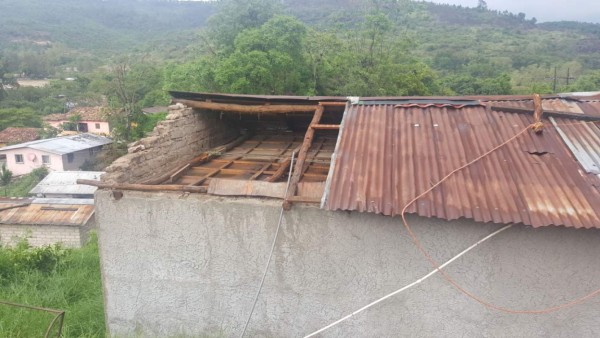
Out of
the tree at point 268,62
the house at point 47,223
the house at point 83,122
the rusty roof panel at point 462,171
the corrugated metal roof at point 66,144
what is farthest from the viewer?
the house at point 83,122

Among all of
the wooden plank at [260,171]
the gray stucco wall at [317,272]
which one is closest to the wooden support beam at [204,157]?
the gray stucco wall at [317,272]

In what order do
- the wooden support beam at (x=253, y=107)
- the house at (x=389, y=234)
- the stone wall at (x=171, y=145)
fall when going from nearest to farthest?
1. the house at (x=389, y=234)
2. the stone wall at (x=171, y=145)
3. the wooden support beam at (x=253, y=107)

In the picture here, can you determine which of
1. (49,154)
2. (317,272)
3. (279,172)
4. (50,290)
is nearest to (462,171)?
(317,272)

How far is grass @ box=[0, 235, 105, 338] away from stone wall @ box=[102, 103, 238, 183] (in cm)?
216

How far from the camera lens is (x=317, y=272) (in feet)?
14.6

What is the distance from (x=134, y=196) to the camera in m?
4.79

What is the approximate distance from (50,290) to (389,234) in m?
5.98

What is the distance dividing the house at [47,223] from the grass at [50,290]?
28.7ft

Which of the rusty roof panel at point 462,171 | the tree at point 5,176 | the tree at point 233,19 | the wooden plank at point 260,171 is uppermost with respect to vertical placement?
the tree at point 233,19

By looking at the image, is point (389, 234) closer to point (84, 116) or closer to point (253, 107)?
point (253, 107)

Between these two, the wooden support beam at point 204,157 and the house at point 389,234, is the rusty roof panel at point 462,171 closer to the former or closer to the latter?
the house at point 389,234

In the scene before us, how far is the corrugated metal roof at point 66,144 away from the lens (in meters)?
29.5

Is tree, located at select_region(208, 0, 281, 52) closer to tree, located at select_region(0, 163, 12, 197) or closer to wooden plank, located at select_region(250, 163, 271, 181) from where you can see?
tree, located at select_region(0, 163, 12, 197)

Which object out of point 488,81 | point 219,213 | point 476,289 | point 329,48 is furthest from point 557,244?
point 488,81
